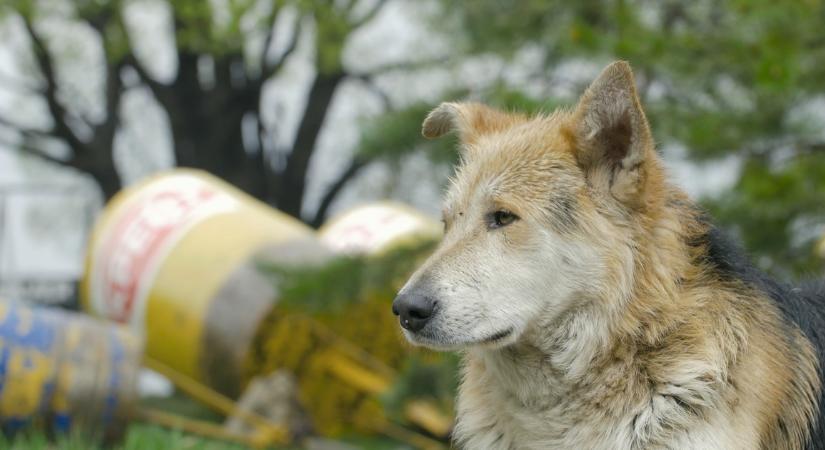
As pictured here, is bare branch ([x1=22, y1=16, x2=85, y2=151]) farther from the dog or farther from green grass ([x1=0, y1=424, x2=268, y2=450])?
the dog

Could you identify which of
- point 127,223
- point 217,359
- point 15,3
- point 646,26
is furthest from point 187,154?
point 646,26

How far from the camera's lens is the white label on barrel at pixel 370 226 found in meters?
12.2

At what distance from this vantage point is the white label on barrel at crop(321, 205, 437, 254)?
Answer: 1220 cm

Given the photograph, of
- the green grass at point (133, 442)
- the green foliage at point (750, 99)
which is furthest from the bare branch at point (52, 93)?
the green foliage at point (750, 99)

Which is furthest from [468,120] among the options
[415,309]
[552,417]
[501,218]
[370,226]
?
[370,226]

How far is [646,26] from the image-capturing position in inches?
312

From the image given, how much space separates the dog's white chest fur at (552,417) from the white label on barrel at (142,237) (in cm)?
684

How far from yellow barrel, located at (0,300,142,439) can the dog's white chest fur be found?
3.84 meters

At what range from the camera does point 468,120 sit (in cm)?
407

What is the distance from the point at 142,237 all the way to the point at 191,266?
2.86ft

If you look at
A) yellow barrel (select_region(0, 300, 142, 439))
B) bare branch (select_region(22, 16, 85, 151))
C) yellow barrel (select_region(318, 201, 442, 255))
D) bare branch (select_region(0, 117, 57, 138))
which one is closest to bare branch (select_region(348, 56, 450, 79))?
bare branch (select_region(22, 16, 85, 151))

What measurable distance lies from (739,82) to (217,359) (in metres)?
4.90

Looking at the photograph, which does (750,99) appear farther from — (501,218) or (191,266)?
(191,266)

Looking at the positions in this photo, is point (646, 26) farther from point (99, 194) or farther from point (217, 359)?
point (99, 194)
